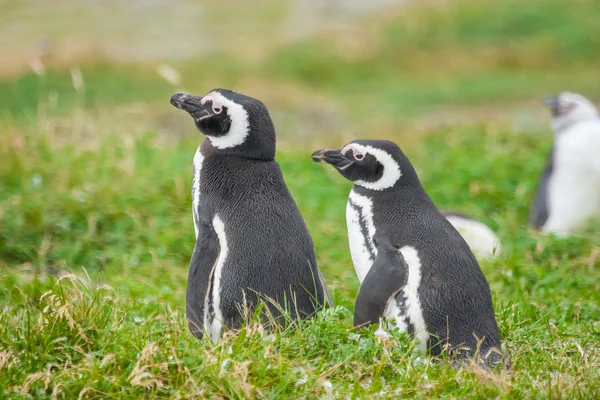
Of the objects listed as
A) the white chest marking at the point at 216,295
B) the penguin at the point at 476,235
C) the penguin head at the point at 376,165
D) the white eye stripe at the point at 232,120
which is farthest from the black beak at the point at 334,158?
the penguin at the point at 476,235

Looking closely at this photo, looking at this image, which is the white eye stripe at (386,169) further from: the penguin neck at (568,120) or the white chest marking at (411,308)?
the penguin neck at (568,120)

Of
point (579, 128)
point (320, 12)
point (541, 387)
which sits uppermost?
point (320, 12)

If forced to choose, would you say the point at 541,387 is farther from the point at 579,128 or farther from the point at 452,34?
the point at 452,34

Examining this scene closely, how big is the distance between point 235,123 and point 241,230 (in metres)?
0.49

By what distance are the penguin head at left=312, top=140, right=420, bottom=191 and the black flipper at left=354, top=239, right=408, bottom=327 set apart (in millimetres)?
388

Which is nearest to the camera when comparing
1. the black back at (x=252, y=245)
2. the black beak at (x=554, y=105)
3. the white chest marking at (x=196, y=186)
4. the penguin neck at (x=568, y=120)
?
the black back at (x=252, y=245)

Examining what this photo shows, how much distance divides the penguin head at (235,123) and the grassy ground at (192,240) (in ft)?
2.62

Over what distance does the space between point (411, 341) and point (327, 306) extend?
0.55 meters

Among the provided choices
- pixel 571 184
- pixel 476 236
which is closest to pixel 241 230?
pixel 476 236

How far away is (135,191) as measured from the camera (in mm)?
6203

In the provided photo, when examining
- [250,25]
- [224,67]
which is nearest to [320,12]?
[250,25]

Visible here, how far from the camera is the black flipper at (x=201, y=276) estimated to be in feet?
11.6

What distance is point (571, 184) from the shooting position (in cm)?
668

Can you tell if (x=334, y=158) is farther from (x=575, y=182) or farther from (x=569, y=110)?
(x=569, y=110)
